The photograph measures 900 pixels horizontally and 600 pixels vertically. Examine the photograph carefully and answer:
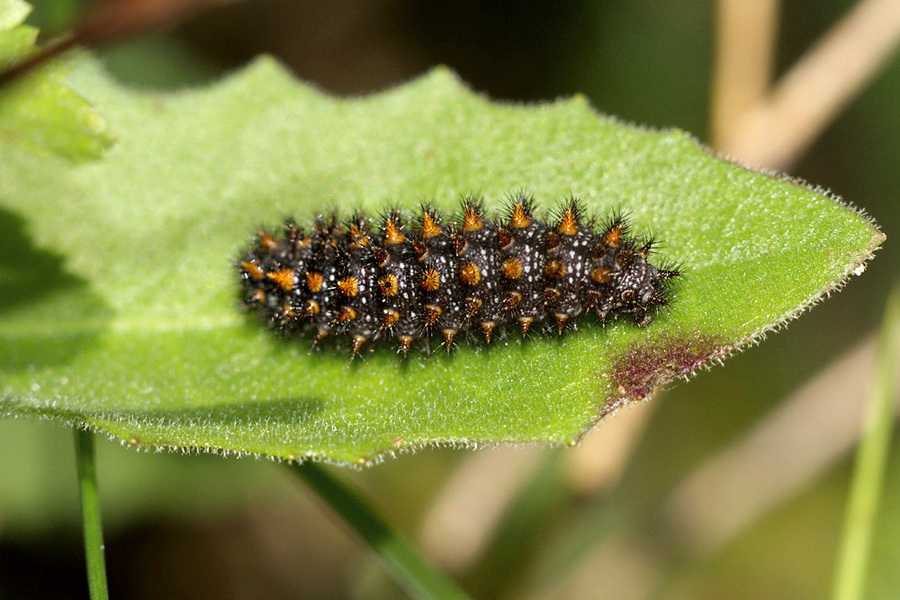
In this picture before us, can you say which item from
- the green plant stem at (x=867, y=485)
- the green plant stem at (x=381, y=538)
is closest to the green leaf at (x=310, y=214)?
the green plant stem at (x=381, y=538)

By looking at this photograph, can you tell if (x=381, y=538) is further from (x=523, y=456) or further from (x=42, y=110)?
(x=42, y=110)

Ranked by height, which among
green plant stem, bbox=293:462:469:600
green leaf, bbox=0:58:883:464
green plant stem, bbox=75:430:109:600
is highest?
green leaf, bbox=0:58:883:464

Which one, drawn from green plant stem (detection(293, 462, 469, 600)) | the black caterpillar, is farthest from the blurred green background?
the black caterpillar

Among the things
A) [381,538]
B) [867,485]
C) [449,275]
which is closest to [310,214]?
[449,275]

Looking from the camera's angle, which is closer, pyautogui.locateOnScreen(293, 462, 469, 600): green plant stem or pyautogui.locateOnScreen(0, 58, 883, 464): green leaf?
pyautogui.locateOnScreen(0, 58, 883, 464): green leaf

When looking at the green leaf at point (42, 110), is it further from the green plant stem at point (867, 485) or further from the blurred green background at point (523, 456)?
the green plant stem at point (867, 485)

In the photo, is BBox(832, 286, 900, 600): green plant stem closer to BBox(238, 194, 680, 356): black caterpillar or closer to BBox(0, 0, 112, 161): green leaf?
BBox(238, 194, 680, 356): black caterpillar
